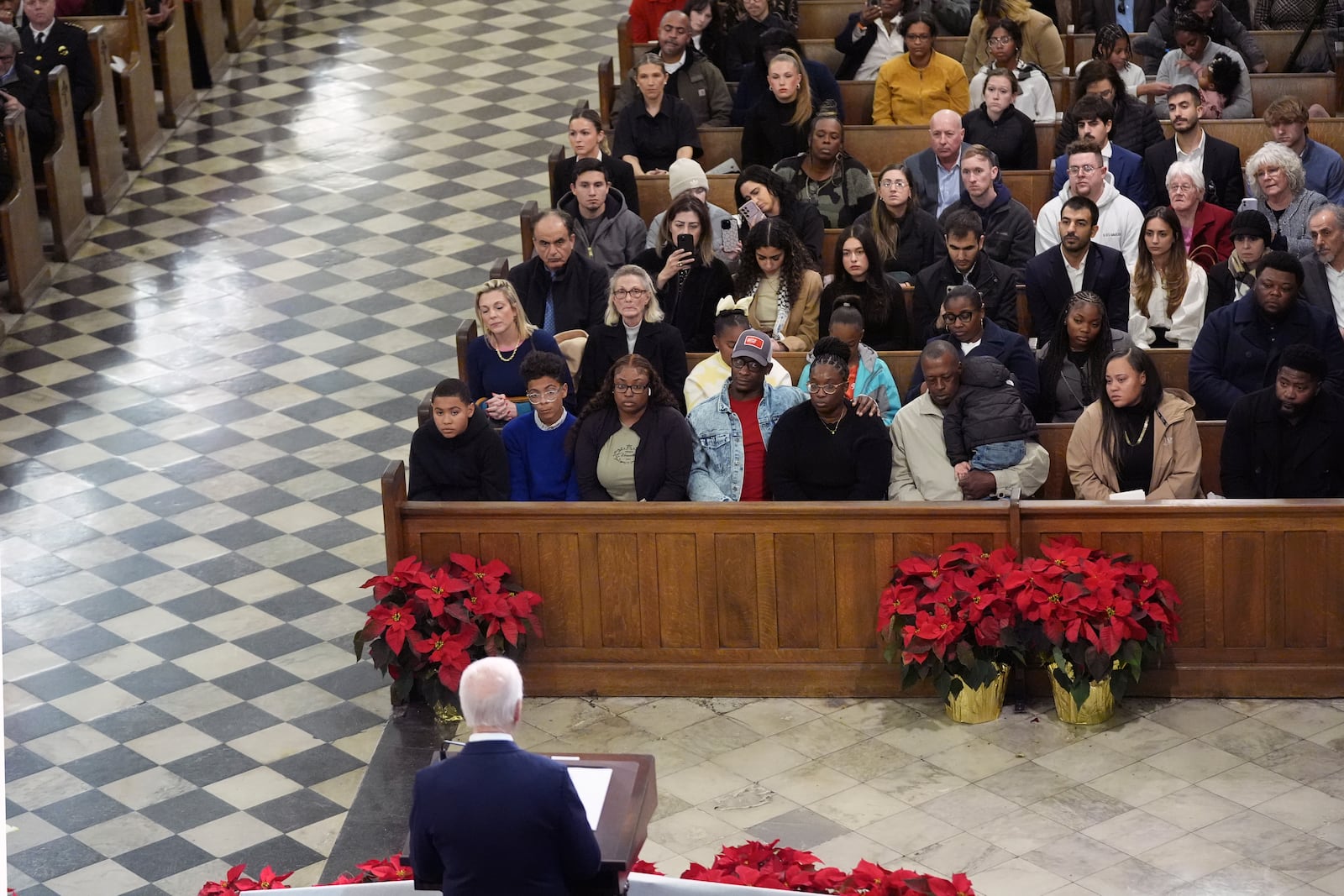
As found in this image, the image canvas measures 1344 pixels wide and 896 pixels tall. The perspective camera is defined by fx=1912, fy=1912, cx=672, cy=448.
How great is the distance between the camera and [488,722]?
351 cm

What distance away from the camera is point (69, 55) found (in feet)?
33.9

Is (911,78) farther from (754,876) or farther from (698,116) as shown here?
(754,876)

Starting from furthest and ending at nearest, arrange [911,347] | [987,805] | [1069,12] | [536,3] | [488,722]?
[536,3], [1069,12], [911,347], [987,805], [488,722]

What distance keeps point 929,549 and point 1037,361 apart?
104cm

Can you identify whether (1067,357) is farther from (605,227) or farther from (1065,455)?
(605,227)

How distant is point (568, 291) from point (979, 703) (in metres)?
2.39

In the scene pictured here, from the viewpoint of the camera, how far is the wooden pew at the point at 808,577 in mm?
6109

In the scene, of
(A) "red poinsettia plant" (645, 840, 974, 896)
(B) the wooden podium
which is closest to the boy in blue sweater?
(A) "red poinsettia plant" (645, 840, 974, 896)

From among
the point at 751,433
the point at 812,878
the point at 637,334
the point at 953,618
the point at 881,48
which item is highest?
the point at 881,48

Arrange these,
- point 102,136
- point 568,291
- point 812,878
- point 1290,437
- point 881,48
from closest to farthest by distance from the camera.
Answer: point 812,878 → point 1290,437 → point 568,291 → point 881,48 → point 102,136

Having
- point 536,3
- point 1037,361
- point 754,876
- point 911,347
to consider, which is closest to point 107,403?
point 911,347

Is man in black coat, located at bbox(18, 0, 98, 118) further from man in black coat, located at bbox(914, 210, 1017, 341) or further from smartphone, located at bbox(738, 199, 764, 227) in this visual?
man in black coat, located at bbox(914, 210, 1017, 341)

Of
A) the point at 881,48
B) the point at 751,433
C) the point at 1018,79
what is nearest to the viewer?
the point at 751,433

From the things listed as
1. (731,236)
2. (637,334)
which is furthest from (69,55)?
(637,334)
